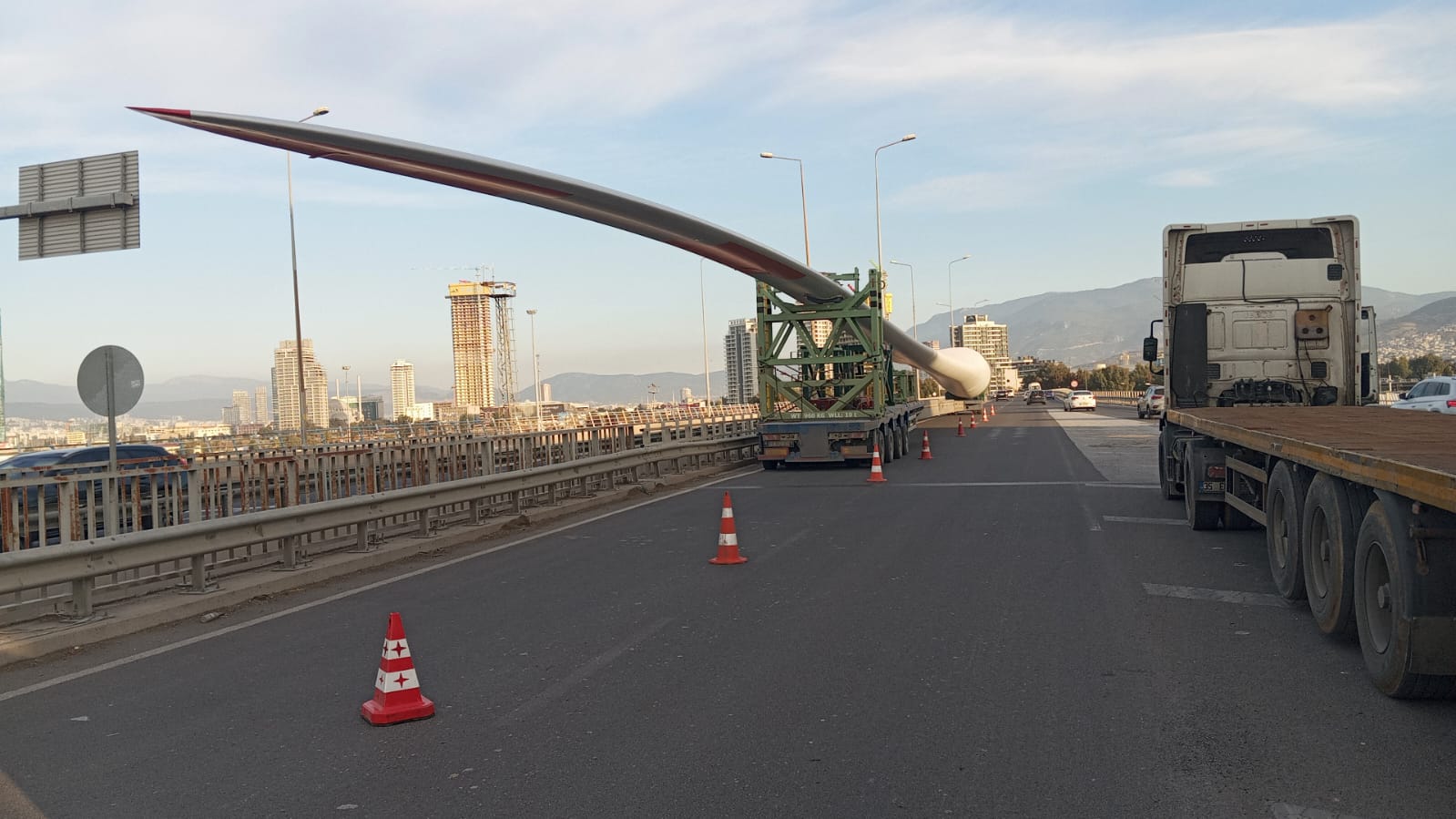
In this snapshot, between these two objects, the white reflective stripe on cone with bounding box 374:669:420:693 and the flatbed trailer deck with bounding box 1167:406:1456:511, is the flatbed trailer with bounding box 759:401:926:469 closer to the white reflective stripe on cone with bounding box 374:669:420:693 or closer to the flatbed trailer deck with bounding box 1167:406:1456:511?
the flatbed trailer deck with bounding box 1167:406:1456:511

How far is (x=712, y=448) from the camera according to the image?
78.5 feet

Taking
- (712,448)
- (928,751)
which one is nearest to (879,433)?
(712,448)

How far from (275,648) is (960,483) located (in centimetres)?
1367

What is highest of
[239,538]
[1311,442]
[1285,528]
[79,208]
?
[79,208]

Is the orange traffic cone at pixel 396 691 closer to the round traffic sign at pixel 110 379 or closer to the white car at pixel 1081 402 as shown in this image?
the round traffic sign at pixel 110 379

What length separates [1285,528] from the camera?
8.41m

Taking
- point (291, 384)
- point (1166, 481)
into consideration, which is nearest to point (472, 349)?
point (291, 384)

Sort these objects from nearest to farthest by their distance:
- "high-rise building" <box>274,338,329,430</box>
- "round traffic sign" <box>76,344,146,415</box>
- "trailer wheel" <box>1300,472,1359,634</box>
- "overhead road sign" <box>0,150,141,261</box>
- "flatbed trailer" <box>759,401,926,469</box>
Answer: "trailer wheel" <box>1300,472,1359,634</box>
"round traffic sign" <box>76,344,146,415</box>
"overhead road sign" <box>0,150,141,261</box>
"flatbed trailer" <box>759,401,926,469</box>
"high-rise building" <box>274,338,329,430</box>

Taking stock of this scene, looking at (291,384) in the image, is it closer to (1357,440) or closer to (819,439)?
(819,439)

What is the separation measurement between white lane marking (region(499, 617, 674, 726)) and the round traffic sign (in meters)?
6.13

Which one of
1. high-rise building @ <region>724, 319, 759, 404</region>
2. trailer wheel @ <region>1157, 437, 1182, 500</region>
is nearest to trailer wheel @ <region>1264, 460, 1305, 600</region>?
trailer wheel @ <region>1157, 437, 1182, 500</region>

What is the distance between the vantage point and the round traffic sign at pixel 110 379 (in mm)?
10719

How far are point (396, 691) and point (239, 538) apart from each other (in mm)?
4616

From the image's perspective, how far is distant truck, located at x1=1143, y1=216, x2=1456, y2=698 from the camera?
541 cm
